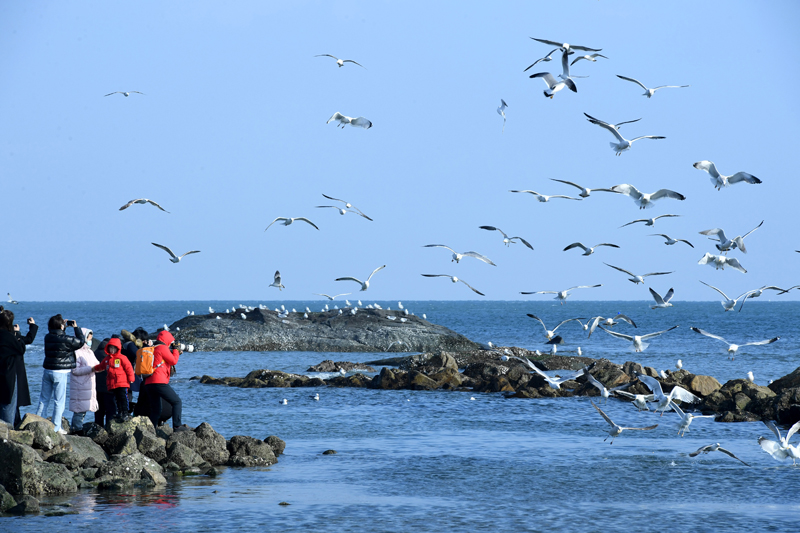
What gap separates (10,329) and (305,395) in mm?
17191

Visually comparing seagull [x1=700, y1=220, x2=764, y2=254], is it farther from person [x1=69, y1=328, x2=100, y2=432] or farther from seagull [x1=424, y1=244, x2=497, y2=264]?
person [x1=69, y1=328, x2=100, y2=432]

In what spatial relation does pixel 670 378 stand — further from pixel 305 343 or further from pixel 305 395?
pixel 305 343

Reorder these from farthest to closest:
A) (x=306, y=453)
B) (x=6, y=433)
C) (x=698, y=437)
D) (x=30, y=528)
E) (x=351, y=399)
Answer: (x=351, y=399), (x=698, y=437), (x=306, y=453), (x=6, y=433), (x=30, y=528)

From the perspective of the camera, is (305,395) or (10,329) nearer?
(10,329)

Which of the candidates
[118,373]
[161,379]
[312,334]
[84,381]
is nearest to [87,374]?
[84,381]

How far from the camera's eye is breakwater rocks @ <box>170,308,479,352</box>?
56.2 metres

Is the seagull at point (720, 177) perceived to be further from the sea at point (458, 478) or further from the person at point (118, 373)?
the person at point (118, 373)

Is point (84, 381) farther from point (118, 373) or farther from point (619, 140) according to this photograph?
point (619, 140)

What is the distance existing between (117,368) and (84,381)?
0.82 metres

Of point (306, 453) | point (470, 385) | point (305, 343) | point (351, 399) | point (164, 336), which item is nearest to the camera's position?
point (164, 336)

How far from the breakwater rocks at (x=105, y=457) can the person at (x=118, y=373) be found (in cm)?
40

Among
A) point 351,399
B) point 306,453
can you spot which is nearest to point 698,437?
point 306,453

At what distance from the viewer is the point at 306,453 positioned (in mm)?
18234

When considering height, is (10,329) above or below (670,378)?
above
